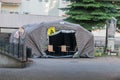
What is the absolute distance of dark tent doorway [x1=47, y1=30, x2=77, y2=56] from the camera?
2694 cm

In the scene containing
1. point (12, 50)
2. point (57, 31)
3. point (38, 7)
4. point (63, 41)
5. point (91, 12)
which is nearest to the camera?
point (12, 50)

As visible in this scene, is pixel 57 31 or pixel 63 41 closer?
pixel 57 31

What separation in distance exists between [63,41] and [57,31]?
44.2 inches

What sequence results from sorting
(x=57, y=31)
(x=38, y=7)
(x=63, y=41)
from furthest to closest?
(x=38, y=7), (x=63, y=41), (x=57, y=31)

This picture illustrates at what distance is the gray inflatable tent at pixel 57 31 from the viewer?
1009 inches

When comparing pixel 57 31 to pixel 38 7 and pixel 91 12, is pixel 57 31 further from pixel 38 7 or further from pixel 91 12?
pixel 38 7

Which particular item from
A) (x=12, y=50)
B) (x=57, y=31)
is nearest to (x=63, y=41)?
(x=57, y=31)

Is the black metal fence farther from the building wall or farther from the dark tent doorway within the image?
the building wall

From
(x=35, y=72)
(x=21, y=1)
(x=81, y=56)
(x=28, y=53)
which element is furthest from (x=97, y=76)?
(x=21, y=1)

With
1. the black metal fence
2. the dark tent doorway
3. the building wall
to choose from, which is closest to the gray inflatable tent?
the dark tent doorway

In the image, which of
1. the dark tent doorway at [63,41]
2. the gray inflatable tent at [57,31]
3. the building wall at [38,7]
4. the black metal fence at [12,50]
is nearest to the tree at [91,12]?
the dark tent doorway at [63,41]

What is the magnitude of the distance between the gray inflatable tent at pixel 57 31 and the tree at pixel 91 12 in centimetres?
365

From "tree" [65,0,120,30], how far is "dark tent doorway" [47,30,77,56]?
9.57 ft

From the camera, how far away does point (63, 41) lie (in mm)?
27891
